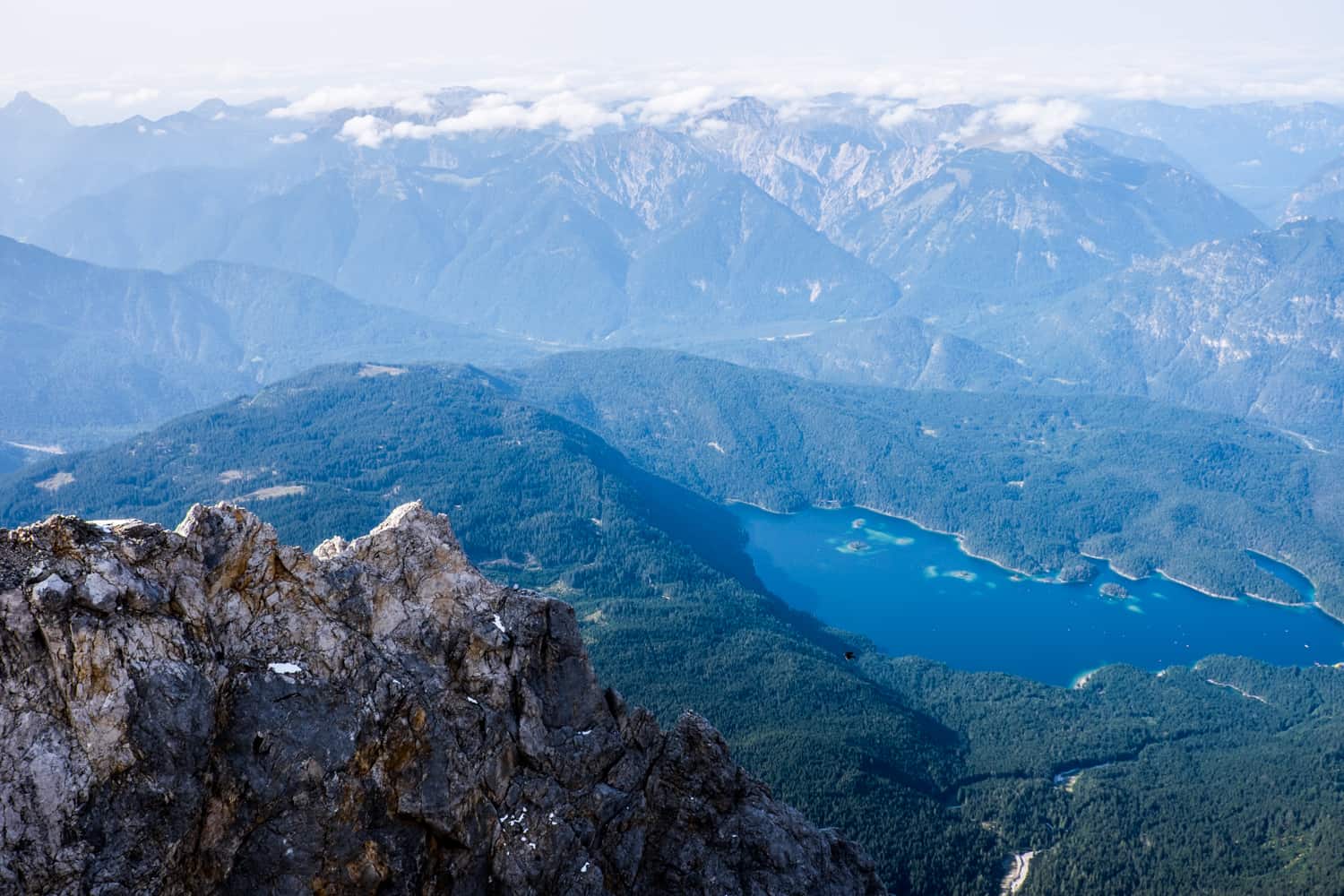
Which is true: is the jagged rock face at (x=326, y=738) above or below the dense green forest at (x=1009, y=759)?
above

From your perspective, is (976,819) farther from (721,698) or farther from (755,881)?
(755,881)

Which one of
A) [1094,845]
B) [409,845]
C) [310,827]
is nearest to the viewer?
[310,827]

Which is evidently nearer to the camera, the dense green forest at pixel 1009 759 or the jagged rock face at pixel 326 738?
the jagged rock face at pixel 326 738

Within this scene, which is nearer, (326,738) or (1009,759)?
(326,738)

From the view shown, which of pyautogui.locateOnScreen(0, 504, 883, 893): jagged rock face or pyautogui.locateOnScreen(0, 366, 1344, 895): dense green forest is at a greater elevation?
pyautogui.locateOnScreen(0, 504, 883, 893): jagged rock face

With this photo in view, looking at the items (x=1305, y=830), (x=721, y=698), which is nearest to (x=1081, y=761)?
(x=1305, y=830)

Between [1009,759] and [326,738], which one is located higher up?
[326,738]

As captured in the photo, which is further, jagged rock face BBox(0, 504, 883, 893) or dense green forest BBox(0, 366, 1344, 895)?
dense green forest BBox(0, 366, 1344, 895)

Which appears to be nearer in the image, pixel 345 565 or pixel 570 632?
pixel 345 565
